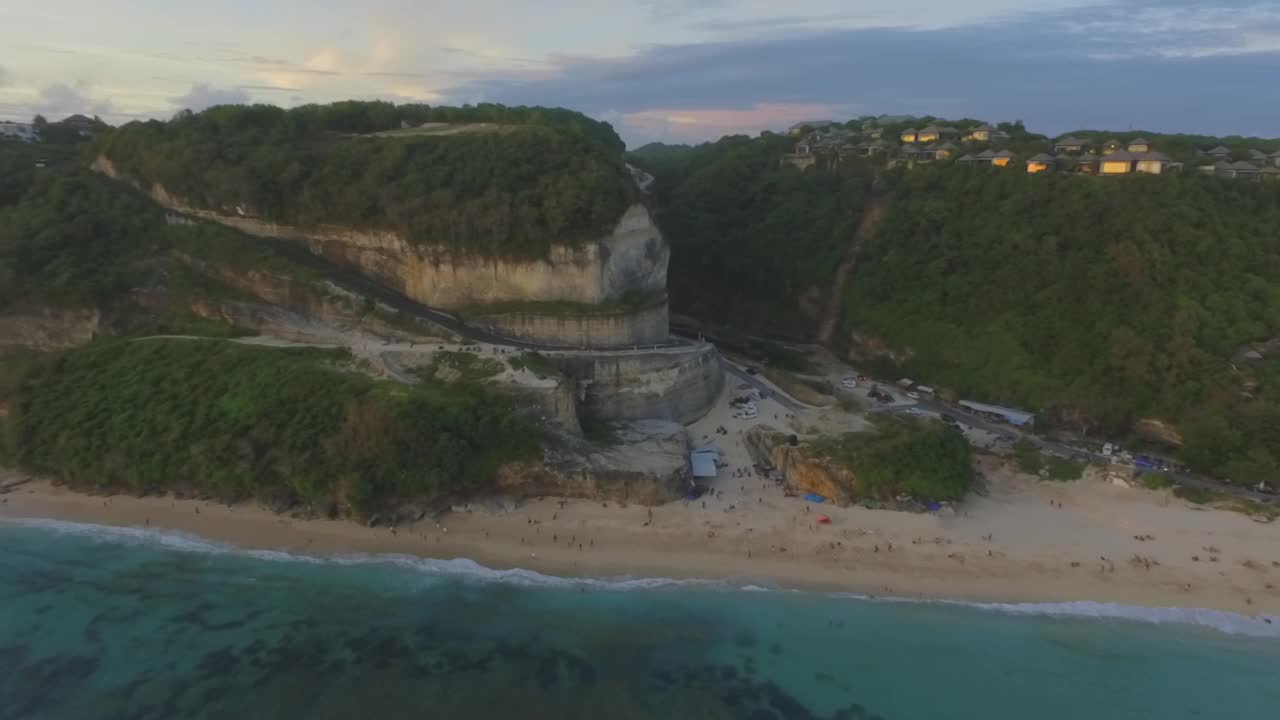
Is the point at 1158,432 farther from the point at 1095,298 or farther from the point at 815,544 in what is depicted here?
the point at 815,544

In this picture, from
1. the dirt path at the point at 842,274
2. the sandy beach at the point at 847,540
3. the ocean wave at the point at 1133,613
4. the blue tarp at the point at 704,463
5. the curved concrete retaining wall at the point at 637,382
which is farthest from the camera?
the dirt path at the point at 842,274

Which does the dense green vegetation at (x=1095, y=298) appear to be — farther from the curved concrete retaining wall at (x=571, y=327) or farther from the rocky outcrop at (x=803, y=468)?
the curved concrete retaining wall at (x=571, y=327)

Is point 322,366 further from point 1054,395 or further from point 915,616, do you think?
point 1054,395

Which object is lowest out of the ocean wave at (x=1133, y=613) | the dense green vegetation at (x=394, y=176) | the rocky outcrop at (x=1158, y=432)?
the ocean wave at (x=1133, y=613)

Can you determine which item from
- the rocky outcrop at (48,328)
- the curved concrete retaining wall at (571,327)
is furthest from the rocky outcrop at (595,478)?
the rocky outcrop at (48,328)

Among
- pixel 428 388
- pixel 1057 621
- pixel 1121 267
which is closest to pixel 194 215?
pixel 428 388

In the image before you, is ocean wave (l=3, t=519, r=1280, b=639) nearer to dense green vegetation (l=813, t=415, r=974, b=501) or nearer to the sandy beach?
the sandy beach

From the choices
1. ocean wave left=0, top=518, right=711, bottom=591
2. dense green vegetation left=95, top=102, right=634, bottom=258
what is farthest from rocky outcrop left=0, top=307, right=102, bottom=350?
ocean wave left=0, top=518, right=711, bottom=591

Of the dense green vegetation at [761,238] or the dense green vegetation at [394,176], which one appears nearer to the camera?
the dense green vegetation at [394,176]
